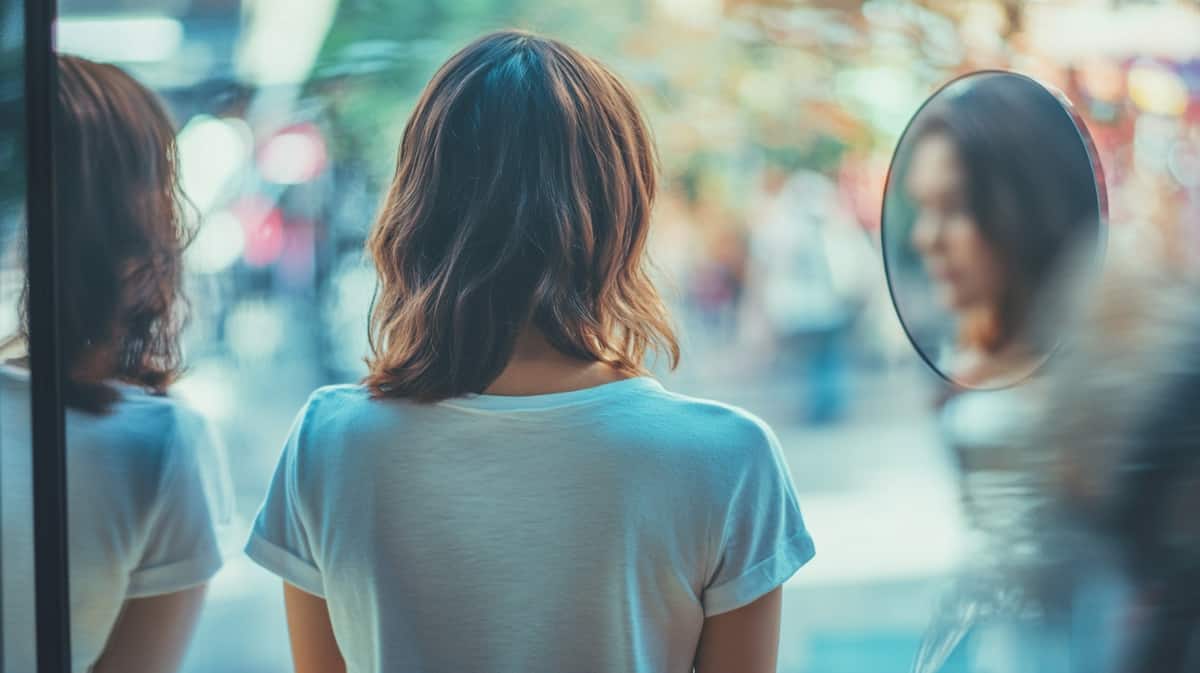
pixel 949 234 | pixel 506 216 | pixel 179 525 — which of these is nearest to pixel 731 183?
pixel 949 234

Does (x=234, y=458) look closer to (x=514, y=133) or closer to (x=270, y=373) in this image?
(x=270, y=373)

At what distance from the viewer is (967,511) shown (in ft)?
4.21

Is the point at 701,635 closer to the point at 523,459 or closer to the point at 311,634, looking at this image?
the point at 523,459

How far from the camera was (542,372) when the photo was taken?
Answer: 90 centimetres

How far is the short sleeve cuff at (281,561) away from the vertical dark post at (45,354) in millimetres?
216

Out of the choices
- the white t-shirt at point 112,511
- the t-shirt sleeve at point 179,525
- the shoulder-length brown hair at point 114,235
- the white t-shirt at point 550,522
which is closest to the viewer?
the white t-shirt at point 550,522

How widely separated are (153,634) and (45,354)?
37 centimetres

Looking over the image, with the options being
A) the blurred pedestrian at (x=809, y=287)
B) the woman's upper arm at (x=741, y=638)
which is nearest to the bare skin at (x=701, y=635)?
the woman's upper arm at (x=741, y=638)

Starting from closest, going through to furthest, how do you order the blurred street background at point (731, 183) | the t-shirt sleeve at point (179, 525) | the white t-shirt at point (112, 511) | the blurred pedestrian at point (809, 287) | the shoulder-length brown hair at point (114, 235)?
the white t-shirt at point (112, 511), the shoulder-length brown hair at point (114, 235), the t-shirt sleeve at point (179, 525), the blurred street background at point (731, 183), the blurred pedestrian at point (809, 287)

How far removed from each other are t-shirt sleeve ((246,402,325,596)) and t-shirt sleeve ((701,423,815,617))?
1.12 feet

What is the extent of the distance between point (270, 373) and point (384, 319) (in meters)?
1.80

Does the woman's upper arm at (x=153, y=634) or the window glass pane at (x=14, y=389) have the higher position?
the window glass pane at (x=14, y=389)

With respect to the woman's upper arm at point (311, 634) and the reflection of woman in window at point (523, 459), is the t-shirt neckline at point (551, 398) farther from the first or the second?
the woman's upper arm at point (311, 634)

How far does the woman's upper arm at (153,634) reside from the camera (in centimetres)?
116
